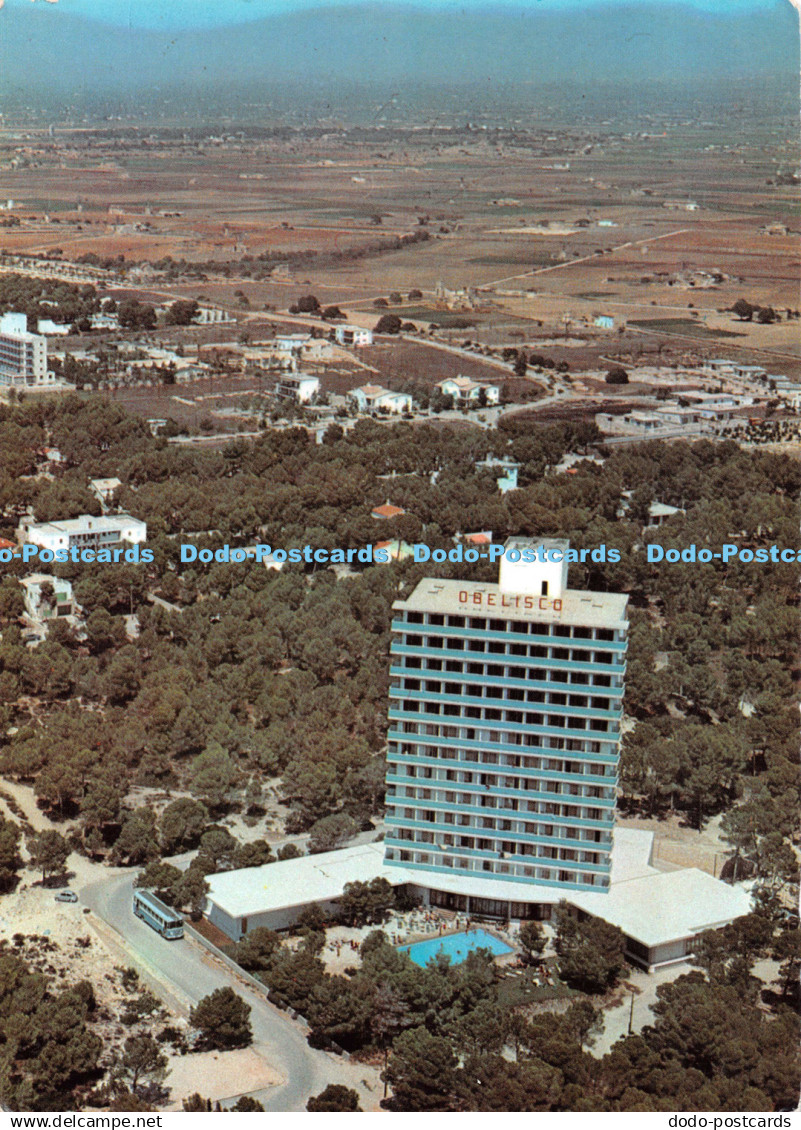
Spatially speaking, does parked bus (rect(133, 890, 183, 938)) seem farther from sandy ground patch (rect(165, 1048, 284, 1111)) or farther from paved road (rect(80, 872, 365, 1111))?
sandy ground patch (rect(165, 1048, 284, 1111))

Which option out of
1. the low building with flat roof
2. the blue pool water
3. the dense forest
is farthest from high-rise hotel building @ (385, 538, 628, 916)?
the low building with flat roof

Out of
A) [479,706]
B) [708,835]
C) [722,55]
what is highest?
[722,55]

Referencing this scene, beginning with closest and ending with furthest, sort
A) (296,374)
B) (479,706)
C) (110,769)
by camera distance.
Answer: (479,706)
(110,769)
(296,374)

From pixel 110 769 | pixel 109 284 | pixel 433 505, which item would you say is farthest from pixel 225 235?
pixel 110 769

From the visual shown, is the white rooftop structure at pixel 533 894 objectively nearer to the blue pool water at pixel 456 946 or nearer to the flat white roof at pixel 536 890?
the flat white roof at pixel 536 890

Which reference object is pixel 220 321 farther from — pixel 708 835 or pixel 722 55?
pixel 708 835
